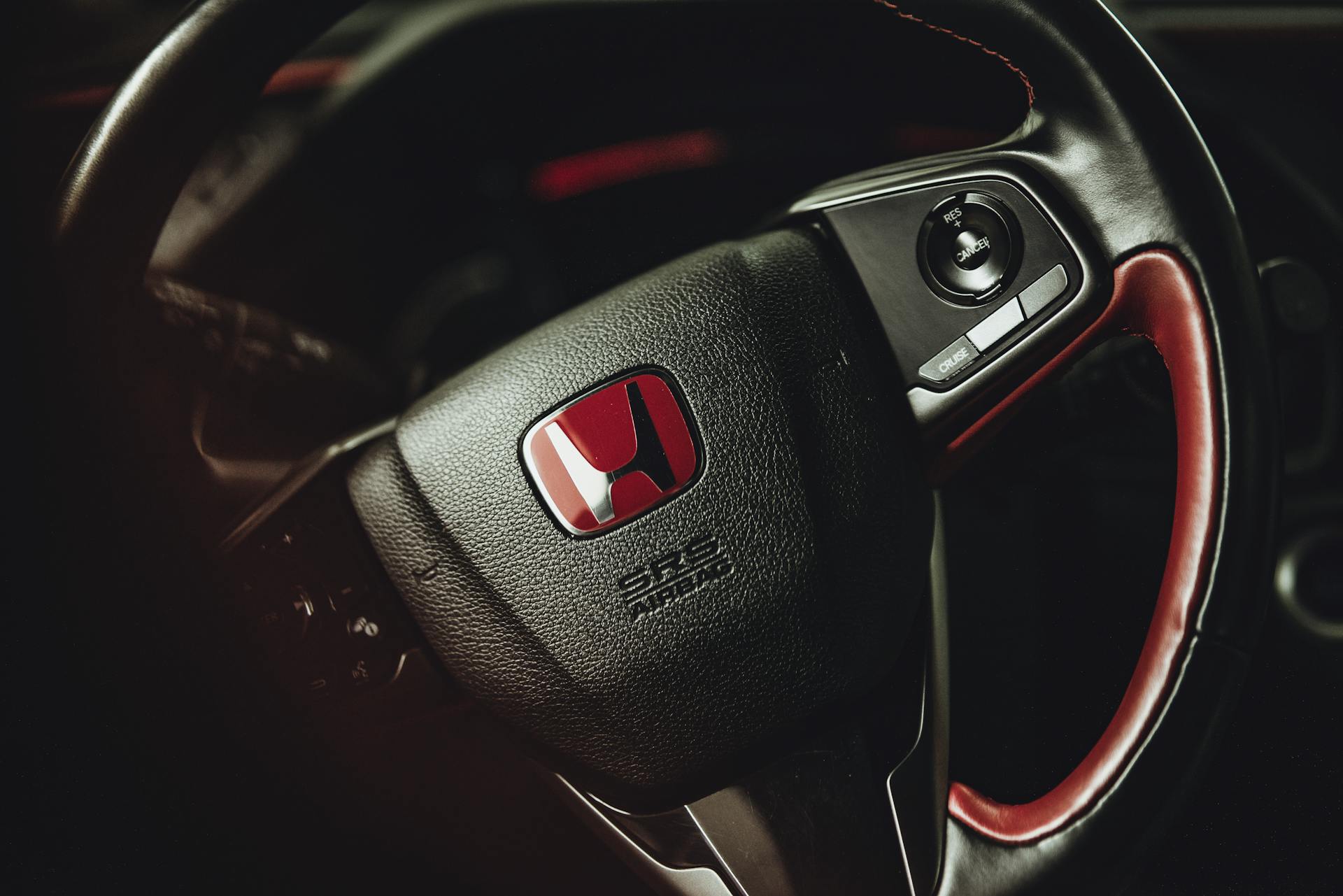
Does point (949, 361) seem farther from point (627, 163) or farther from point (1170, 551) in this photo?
point (627, 163)

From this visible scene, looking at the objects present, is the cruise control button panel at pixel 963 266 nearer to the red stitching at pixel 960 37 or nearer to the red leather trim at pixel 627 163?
the red stitching at pixel 960 37

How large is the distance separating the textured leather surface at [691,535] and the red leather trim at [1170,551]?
0.15 metres

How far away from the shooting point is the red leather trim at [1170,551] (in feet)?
1.71

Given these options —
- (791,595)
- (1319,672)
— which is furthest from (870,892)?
(1319,672)

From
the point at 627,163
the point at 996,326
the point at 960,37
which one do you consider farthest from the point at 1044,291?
the point at 627,163

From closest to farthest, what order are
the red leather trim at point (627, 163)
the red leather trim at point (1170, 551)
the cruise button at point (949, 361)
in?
the red leather trim at point (1170, 551), the cruise button at point (949, 361), the red leather trim at point (627, 163)

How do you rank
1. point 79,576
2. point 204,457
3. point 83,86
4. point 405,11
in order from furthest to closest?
point 405,11
point 83,86
point 204,457
point 79,576

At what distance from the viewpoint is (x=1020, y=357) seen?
608 mm

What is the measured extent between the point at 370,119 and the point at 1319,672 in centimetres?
169

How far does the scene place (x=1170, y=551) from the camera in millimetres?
546

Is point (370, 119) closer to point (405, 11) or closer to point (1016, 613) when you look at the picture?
point (405, 11)

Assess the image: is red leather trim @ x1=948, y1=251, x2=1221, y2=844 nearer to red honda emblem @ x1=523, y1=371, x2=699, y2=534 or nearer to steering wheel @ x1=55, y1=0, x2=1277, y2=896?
steering wheel @ x1=55, y1=0, x2=1277, y2=896

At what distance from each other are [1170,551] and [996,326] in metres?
0.19

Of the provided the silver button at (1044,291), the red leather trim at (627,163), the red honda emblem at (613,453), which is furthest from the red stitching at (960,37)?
the red leather trim at (627,163)
